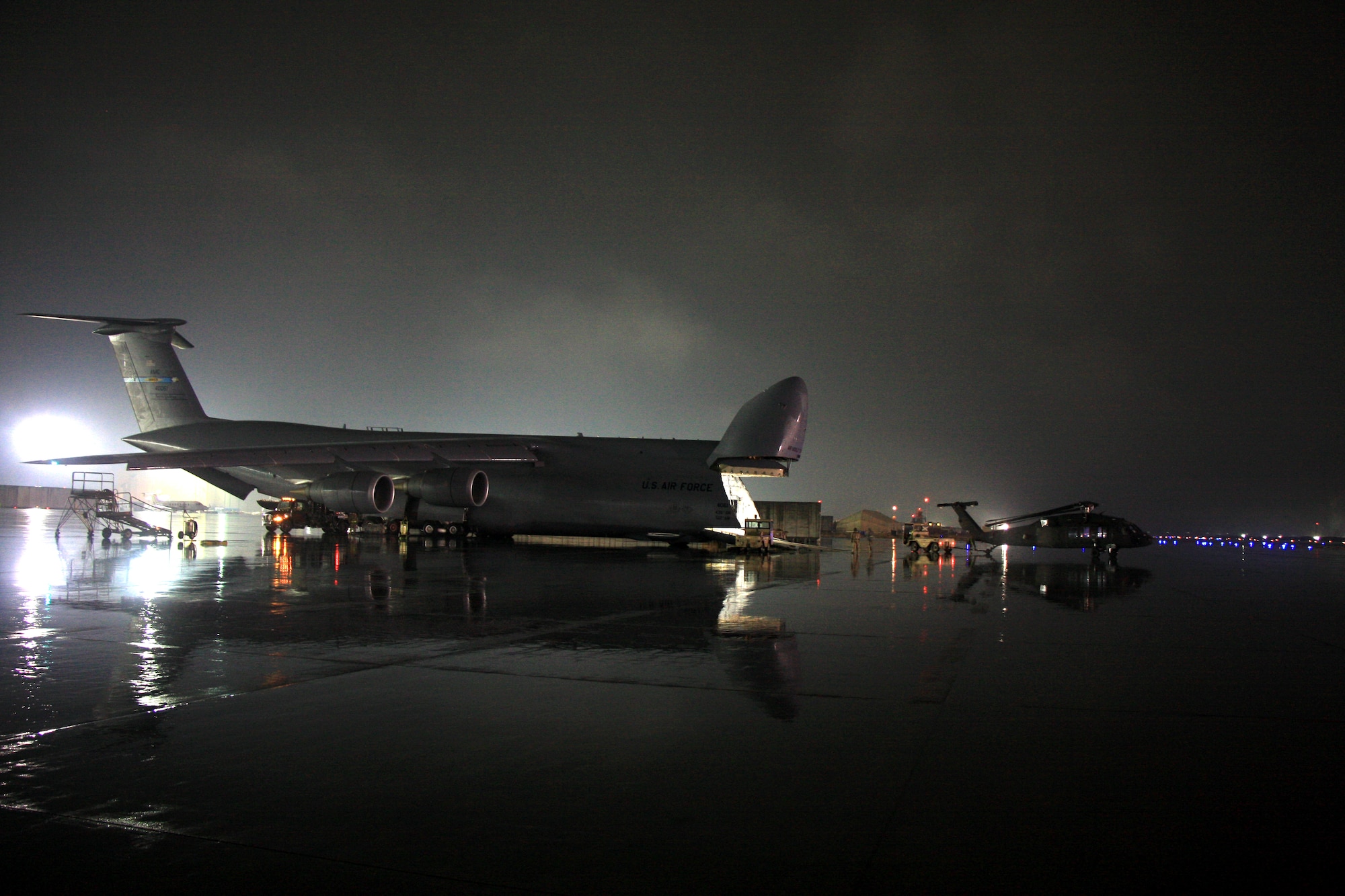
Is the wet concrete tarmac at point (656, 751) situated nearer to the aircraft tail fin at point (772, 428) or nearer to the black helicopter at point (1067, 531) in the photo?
the aircraft tail fin at point (772, 428)

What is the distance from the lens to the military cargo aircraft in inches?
998

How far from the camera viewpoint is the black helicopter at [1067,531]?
30.4 metres

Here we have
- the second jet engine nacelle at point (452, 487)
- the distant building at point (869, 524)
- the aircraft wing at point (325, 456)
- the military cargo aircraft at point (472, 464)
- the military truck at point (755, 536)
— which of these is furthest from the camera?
the distant building at point (869, 524)

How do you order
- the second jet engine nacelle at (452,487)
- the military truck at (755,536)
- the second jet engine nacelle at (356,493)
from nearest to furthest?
the military truck at (755,536), the second jet engine nacelle at (356,493), the second jet engine nacelle at (452,487)

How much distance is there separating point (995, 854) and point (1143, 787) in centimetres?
138

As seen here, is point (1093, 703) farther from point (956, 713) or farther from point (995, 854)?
point (995, 854)

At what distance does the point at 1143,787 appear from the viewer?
13.8ft

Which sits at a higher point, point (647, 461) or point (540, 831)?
point (647, 461)

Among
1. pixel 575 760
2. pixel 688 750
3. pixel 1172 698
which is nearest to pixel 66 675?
pixel 575 760

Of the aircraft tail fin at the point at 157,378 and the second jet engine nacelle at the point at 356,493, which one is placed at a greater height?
the aircraft tail fin at the point at 157,378

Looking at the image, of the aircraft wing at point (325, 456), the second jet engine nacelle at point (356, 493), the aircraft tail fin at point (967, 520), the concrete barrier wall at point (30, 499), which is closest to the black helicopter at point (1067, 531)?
the aircraft tail fin at point (967, 520)

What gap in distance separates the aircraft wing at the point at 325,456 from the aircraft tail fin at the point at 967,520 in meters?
17.7

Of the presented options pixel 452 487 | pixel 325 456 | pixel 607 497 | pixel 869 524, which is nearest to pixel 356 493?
pixel 325 456

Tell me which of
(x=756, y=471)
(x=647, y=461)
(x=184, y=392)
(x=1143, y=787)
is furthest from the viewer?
(x=184, y=392)
